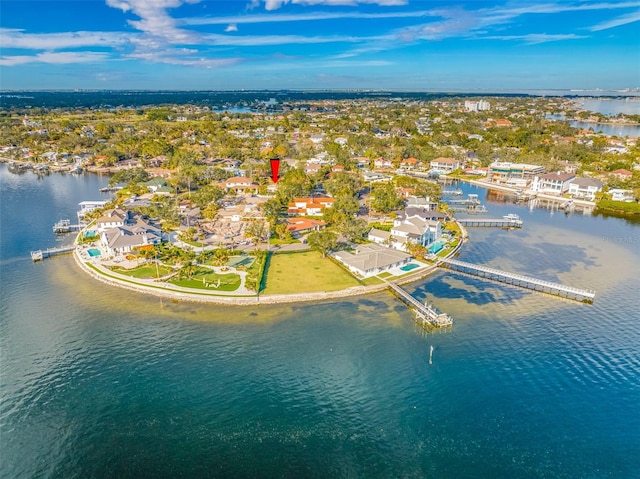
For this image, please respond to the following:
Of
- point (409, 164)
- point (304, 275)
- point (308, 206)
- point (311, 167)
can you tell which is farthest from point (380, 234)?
point (409, 164)

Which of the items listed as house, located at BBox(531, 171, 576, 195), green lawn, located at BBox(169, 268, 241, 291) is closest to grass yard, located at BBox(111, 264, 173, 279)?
green lawn, located at BBox(169, 268, 241, 291)

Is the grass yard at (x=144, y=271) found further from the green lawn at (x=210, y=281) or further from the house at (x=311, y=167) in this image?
the house at (x=311, y=167)

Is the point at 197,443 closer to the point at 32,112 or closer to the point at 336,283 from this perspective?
the point at 336,283

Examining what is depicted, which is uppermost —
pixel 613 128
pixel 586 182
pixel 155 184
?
pixel 613 128

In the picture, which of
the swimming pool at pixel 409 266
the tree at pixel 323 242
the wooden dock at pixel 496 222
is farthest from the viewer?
the wooden dock at pixel 496 222

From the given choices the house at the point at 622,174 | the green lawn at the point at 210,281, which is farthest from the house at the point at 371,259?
the house at the point at 622,174

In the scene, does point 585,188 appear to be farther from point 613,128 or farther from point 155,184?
point 613,128
